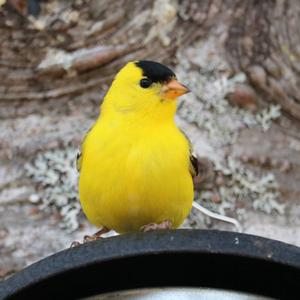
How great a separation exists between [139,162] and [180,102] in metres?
1.17

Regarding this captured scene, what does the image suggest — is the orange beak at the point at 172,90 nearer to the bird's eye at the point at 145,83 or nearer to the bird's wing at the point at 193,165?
the bird's eye at the point at 145,83

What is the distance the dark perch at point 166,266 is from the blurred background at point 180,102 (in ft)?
6.20

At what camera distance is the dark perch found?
2.08 metres

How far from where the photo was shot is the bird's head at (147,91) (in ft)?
11.5

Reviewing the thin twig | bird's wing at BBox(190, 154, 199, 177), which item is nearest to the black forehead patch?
bird's wing at BBox(190, 154, 199, 177)

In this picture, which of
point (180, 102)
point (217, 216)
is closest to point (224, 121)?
point (180, 102)

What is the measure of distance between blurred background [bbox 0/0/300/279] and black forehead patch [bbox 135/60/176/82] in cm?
61

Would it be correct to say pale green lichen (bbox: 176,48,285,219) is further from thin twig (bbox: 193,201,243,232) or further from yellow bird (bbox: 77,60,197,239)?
yellow bird (bbox: 77,60,197,239)

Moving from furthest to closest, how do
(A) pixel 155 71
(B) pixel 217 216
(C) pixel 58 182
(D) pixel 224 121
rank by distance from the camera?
(D) pixel 224 121, (C) pixel 58 182, (B) pixel 217 216, (A) pixel 155 71

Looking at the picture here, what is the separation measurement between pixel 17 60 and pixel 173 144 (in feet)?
3.70

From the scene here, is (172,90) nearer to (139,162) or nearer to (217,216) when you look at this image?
(139,162)

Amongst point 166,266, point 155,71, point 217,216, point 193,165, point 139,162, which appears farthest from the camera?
point 217,216

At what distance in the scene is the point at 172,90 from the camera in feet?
11.5

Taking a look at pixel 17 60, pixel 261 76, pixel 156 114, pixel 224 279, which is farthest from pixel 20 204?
pixel 224 279
